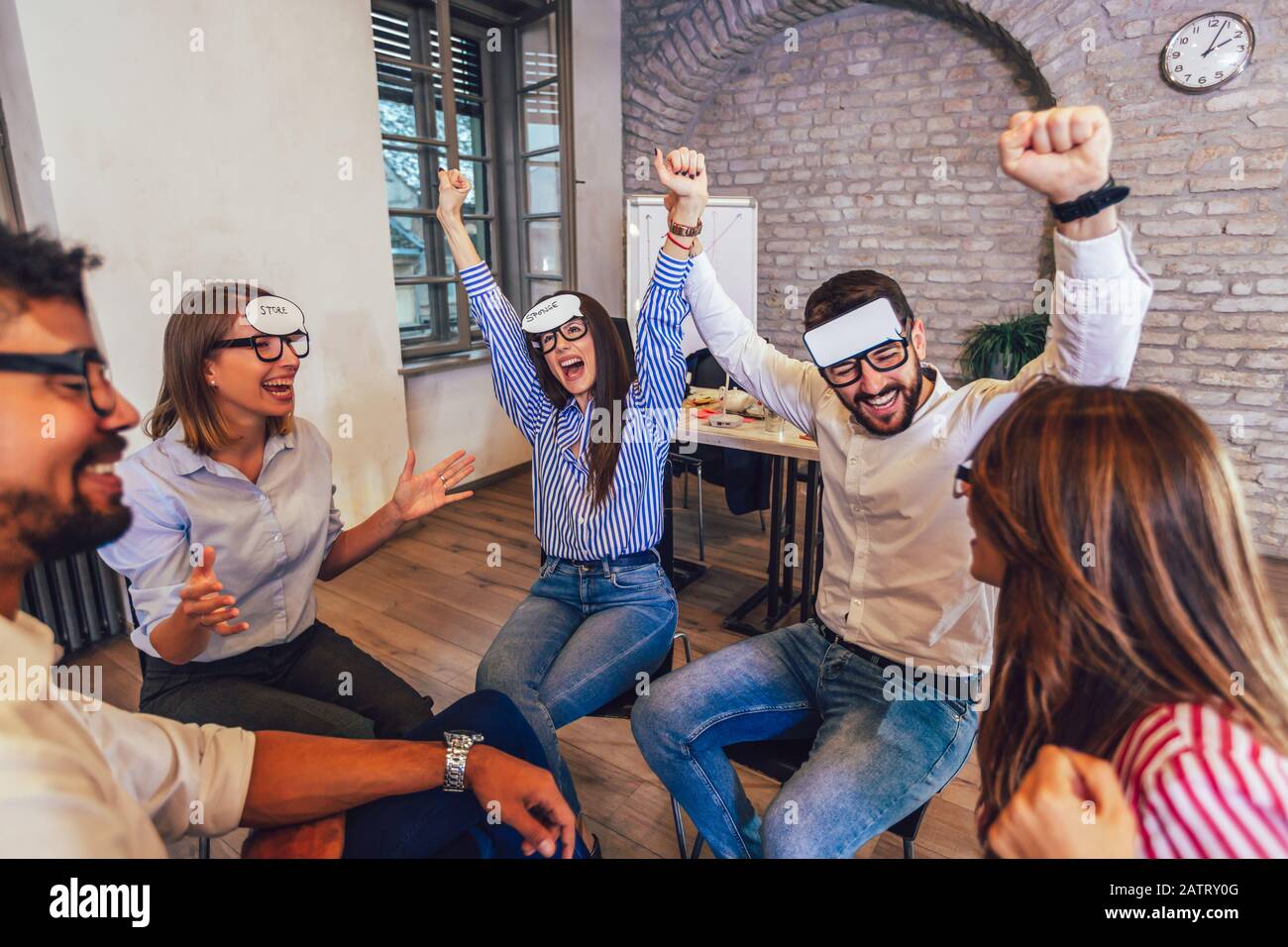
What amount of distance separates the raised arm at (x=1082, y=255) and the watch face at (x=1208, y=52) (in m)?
3.18

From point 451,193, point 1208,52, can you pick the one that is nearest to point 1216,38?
→ point 1208,52

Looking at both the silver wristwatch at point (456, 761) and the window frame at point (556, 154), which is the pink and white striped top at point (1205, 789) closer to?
the silver wristwatch at point (456, 761)

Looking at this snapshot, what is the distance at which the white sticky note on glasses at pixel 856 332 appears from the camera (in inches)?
52.1

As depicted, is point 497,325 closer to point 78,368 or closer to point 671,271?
point 671,271

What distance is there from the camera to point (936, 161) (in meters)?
4.27

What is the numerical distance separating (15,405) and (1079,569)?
3.37 ft

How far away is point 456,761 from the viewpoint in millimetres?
1081

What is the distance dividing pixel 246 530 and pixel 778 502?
197 cm

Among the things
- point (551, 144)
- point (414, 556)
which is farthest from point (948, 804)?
point (551, 144)

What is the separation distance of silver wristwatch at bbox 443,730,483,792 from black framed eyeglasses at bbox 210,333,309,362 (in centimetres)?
90

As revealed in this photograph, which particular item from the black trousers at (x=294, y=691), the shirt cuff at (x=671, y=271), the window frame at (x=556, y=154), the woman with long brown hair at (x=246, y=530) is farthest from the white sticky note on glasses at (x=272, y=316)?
the window frame at (x=556, y=154)

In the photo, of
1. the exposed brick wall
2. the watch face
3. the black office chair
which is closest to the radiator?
the black office chair

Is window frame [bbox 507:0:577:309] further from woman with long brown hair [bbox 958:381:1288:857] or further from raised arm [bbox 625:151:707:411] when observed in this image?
woman with long brown hair [bbox 958:381:1288:857]

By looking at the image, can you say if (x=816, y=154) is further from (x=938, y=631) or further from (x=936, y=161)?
(x=938, y=631)
